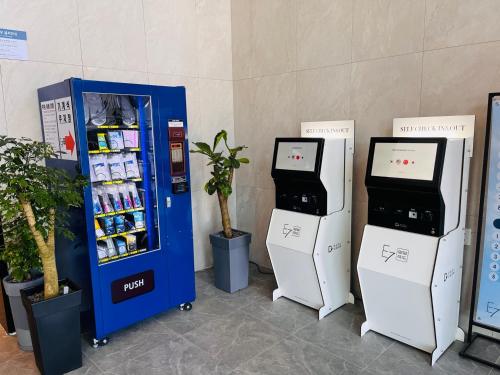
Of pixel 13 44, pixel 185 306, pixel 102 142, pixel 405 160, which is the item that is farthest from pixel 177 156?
pixel 405 160

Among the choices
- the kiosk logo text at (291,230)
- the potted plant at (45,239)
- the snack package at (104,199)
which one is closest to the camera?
the potted plant at (45,239)

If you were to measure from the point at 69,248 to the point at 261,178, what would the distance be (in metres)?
2.11

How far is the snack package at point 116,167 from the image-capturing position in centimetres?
294

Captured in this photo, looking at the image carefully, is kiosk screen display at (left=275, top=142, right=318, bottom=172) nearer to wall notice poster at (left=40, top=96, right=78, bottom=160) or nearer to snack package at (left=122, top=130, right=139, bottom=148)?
snack package at (left=122, top=130, right=139, bottom=148)

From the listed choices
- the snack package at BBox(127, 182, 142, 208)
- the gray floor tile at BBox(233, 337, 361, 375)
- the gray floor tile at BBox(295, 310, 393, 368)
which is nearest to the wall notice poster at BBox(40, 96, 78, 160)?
the snack package at BBox(127, 182, 142, 208)

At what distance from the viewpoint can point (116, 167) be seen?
296 cm

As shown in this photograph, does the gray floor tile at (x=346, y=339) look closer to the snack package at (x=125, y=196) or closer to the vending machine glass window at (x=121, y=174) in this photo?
the vending machine glass window at (x=121, y=174)

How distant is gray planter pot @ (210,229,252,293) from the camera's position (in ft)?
12.1

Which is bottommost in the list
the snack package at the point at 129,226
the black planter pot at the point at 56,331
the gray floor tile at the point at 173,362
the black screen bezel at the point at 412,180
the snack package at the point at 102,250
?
the gray floor tile at the point at 173,362

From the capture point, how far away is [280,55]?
12.7 feet

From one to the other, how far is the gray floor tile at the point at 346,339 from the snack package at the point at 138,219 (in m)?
1.56

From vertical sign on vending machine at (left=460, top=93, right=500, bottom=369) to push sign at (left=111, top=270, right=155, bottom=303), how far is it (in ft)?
7.92

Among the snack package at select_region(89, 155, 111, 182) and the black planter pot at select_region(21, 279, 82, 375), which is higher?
the snack package at select_region(89, 155, 111, 182)

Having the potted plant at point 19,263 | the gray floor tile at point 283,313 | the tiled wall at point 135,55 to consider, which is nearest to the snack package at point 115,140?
the tiled wall at point 135,55
